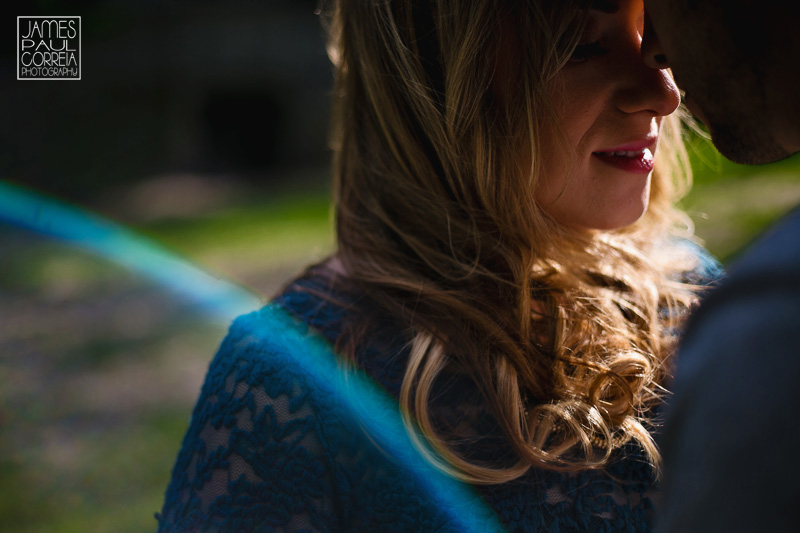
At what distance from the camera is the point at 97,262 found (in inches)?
294

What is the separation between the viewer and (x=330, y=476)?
129 cm

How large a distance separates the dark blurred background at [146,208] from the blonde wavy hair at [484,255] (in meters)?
0.91

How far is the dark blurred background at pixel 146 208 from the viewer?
410 centimetres

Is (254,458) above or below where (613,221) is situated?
below

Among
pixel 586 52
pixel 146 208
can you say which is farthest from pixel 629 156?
pixel 146 208

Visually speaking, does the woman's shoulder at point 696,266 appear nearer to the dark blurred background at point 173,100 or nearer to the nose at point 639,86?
the nose at point 639,86

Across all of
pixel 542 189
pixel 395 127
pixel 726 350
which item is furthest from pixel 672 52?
pixel 395 127

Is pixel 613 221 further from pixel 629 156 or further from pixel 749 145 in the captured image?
pixel 749 145

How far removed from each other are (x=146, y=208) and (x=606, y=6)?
9.93 m

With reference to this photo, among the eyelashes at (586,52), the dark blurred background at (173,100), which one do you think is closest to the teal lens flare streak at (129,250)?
the dark blurred background at (173,100)

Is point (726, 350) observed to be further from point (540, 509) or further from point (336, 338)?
point (336, 338)

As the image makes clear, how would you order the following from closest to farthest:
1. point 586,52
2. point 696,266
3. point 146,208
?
1. point 586,52
2. point 696,266
3. point 146,208

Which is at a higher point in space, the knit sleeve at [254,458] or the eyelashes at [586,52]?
the eyelashes at [586,52]

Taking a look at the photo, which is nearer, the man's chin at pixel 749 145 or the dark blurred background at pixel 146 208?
the man's chin at pixel 749 145
